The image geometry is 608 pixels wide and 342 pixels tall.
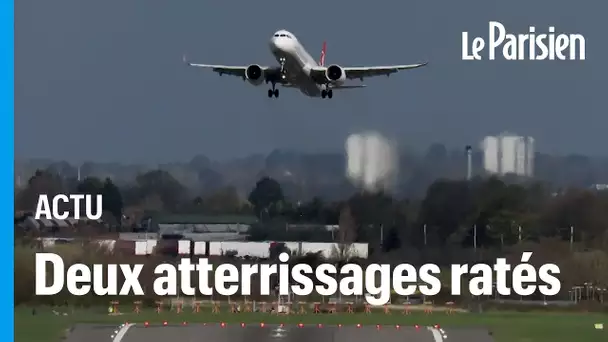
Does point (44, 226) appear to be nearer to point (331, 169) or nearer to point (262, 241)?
point (262, 241)

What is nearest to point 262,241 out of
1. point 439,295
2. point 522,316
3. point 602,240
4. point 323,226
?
point 323,226

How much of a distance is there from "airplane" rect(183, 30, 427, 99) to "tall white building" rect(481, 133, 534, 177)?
1626mm

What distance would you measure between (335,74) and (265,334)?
396 cm

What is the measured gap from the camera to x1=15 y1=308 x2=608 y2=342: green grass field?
1617 centimetres

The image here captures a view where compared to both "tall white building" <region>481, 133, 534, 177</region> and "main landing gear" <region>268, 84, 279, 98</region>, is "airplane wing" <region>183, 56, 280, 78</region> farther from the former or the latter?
"tall white building" <region>481, 133, 534, 177</region>

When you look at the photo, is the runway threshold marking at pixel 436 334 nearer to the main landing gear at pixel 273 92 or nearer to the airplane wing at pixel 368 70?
the airplane wing at pixel 368 70

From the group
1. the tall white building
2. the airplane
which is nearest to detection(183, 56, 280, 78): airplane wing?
the airplane

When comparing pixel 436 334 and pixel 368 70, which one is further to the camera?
pixel 368 70

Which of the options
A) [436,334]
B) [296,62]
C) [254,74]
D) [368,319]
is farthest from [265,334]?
[296,62]

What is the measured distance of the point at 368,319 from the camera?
16.7 m

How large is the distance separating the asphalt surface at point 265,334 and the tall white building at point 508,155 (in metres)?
2.96

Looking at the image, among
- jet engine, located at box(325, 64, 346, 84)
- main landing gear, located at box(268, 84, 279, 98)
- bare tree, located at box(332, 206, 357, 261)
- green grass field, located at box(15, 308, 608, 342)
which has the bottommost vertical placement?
green grass field, located at box(15, 308, 608, 342)

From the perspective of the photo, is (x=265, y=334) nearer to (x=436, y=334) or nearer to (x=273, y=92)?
(x=436, y=334)

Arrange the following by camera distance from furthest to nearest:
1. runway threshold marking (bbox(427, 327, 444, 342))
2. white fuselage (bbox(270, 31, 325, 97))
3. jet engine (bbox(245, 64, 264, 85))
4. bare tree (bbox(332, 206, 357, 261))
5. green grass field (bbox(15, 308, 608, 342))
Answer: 1. jet engine (bbox(245, 64, 264, 85))
2. white fuselage (bbox(270, 31, 325, 97))
3. bare tree (bbox(332, 206, 357, 261))
4. green grass field (bbox(15, 308, 608, 342))
5. runway threshold marking (bbox(427, 327, 444, 342))
